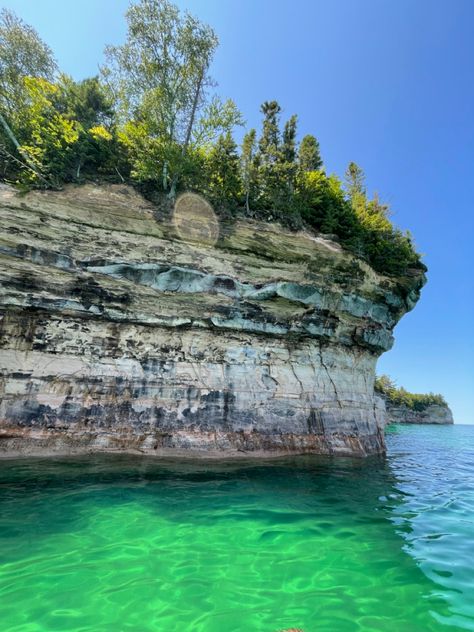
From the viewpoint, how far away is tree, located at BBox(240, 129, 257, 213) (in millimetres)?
18034

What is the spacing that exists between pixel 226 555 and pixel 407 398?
108 meters

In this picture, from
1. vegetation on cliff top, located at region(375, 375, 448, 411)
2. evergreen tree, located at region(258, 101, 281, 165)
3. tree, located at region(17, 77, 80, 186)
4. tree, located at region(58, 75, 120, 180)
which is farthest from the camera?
vegetation on cliff top, located at region(375, 375, 448, 411)

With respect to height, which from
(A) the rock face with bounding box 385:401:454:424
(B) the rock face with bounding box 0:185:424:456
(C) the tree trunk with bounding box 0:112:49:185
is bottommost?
(A) the rock face with bounding box 385:401:454:424

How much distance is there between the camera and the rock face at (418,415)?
91.4 m

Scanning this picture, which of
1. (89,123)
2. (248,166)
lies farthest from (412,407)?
(89,123)

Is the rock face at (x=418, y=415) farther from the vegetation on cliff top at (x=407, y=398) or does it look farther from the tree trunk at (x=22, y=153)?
the tree trunk at (x=22, y=153)

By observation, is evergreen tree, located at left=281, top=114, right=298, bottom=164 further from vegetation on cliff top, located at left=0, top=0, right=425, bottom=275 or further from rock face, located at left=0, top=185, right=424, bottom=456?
rock face, located at left=0, top=185, right=424, bottom=456

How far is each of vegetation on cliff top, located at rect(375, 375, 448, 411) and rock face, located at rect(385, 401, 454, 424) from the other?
1.05 metres

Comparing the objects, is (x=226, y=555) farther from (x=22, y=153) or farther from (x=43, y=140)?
(x=43, y=140)

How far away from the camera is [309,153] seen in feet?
84.2

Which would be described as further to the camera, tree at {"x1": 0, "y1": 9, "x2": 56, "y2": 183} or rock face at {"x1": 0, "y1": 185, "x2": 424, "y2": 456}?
tree at {"x1": 0, "y1": 9, "x2": 56, "y2": 183}

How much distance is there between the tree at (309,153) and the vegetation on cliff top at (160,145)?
6.33 metres

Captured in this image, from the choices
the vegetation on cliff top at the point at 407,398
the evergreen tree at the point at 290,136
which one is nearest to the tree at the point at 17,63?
the evergreen tree at the point at 290,136

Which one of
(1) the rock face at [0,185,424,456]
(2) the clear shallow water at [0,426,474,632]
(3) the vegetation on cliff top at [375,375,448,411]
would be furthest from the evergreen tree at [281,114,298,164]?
(3) the vegetation on cliff top at [375,375,448,411]
